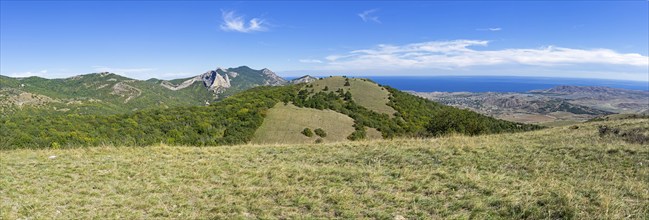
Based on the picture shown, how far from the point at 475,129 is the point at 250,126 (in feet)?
104

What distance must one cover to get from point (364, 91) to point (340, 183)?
74.8 metres

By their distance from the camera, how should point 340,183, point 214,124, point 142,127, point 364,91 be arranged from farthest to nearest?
1. point 364,91
2. point 214,124
3. point 142,127
4. point 340,183

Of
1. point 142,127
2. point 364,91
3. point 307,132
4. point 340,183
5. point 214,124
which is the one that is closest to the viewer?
point 340,183

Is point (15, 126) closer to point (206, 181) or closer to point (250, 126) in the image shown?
point (250, 126)

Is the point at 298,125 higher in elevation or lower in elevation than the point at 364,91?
lower

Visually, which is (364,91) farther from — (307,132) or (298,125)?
(307,132)

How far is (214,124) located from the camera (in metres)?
48.5

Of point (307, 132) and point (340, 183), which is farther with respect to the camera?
point (307, 132)

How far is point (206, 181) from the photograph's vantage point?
9711 millimetres

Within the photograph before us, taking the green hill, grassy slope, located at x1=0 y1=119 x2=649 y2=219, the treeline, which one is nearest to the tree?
the green hill

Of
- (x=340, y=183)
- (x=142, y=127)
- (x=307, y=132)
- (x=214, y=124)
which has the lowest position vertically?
(x=307, y=132)

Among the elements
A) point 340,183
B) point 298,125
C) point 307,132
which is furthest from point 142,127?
point 340,183

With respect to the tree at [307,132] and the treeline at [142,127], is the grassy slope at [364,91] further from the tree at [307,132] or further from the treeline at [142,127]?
the tree at [307,132]

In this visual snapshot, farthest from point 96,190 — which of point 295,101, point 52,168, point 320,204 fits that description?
point 295,101
